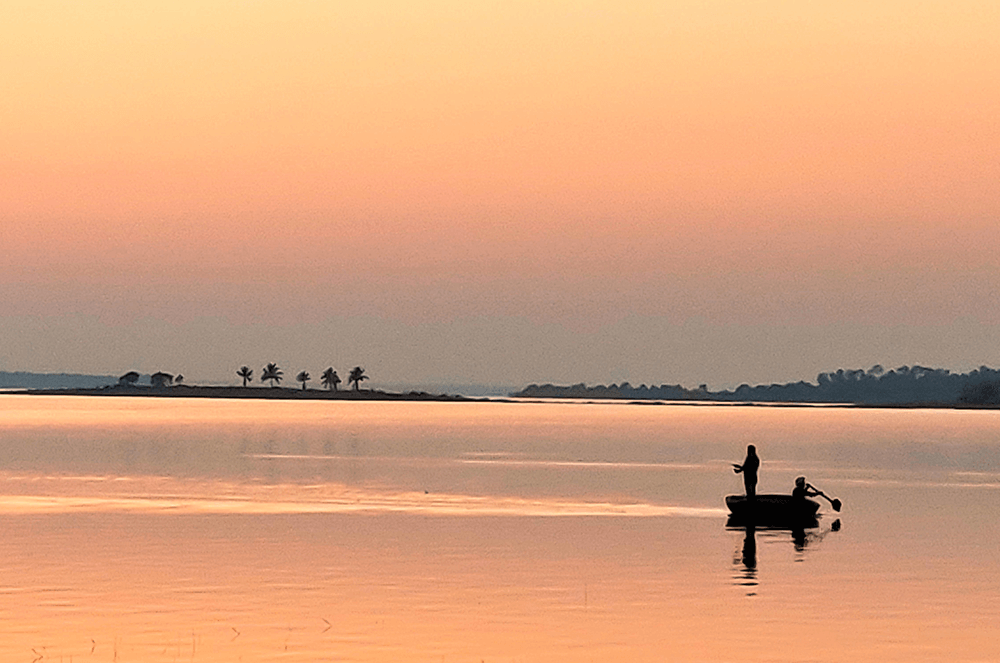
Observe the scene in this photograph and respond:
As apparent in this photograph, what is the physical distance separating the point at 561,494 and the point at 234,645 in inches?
2136

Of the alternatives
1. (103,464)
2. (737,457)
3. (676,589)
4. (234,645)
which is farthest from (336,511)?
(737,457)

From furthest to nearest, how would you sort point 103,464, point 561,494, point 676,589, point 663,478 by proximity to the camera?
1. point 103,464
2. point 663,478
3. point 561,494
4. point 676,589

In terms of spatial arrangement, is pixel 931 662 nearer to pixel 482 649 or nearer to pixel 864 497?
pixel 482 649

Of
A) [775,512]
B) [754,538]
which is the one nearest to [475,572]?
[754,538]

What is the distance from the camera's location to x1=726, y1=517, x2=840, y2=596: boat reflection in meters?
46.9

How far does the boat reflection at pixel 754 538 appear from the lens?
46.9 m

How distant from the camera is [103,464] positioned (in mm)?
116000

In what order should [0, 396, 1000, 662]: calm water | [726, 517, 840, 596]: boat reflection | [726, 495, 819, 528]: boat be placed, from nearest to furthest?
[0, 396, 1000, 662]: calm water
[726, 517, 840, 596]: boat reflection
[726, 495, 819, 528]: boat

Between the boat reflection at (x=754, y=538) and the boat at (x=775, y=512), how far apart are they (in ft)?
0.32

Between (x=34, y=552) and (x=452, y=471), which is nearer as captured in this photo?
(x=34, y=552)

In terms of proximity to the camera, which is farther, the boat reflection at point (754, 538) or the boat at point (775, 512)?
the boat at point (775, 512)

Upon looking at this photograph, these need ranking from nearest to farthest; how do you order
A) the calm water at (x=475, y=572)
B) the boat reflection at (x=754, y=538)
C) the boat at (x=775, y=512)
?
the calm water at (x=475, y=572) → the boat reflection at (x=754, y=538) → the boat at (x=775, y=512)

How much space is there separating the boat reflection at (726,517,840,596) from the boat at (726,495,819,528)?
3.8 inches

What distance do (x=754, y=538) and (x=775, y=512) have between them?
18.1ft
